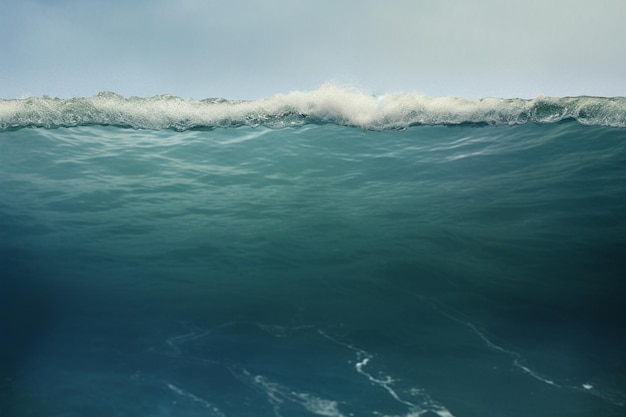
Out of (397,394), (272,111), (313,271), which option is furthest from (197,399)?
(272,111)

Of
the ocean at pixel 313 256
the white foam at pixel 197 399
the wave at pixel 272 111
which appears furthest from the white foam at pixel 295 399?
the wave at pixel 272 111

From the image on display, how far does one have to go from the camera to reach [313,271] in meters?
14.3

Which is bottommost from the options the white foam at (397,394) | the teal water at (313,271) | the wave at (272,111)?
the white foam at (397,394)

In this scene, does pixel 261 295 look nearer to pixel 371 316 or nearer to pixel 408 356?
pixel 371 316

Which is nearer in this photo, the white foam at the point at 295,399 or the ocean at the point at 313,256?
the white foam at the point at 295,399

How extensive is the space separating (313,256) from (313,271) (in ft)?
1.45

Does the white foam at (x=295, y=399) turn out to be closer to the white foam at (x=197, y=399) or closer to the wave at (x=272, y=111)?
the white foam at (x=197, y=399)

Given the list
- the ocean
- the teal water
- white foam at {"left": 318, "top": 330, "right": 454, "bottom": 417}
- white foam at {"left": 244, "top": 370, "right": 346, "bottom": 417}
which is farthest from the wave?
white foam at {"left": 244, "top": 370, "right": 346, "bottom": 417}

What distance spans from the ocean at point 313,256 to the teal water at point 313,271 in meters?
0.06

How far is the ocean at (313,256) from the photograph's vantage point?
1119 cm

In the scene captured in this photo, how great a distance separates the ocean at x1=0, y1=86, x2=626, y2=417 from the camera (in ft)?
36.7

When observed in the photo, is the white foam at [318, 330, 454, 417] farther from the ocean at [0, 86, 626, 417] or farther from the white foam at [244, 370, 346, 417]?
the white foam at [244, 370, 346, 417]

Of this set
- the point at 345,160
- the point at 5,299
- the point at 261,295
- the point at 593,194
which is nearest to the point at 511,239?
the point at 593,194

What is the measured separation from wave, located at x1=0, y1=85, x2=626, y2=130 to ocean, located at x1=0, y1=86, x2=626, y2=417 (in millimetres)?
65
